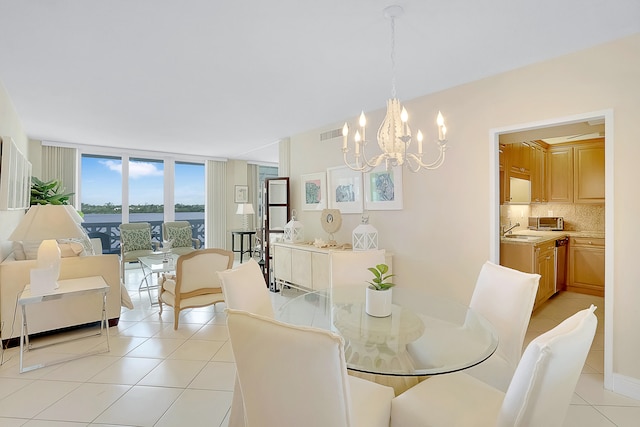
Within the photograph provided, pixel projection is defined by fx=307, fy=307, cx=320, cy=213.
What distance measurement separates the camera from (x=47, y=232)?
267 cm

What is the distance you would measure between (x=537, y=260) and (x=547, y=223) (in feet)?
5.81

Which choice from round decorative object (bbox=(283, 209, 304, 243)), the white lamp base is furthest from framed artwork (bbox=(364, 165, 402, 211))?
the white lamp base

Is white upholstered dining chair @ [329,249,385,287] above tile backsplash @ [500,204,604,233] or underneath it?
underneath

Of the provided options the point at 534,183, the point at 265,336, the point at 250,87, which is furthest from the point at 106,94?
the point at 534,183

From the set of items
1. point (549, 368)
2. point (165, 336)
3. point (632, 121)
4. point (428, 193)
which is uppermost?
point (632, 121)

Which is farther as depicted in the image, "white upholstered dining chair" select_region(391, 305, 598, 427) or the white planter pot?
the white planter pot

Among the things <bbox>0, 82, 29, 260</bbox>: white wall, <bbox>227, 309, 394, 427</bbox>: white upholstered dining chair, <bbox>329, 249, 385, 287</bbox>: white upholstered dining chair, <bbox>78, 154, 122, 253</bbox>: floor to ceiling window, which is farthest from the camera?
<bbox>78, 154, 122, 253</bbox>: floor to ceiling window

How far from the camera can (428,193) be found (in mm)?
3416

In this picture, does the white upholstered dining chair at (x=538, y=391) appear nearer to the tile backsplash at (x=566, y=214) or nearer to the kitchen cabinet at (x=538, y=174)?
the tile backsplash at (x=566, y=214)

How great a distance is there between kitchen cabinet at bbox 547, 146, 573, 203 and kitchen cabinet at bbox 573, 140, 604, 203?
74mm

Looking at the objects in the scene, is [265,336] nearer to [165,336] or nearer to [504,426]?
[504,426]

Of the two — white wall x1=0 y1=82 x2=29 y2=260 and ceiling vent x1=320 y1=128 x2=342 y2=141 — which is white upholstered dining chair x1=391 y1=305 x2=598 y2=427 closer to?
ceiling vent x1=320 y1=128 x2=342 y2=141

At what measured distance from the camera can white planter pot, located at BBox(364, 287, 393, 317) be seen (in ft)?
5.99

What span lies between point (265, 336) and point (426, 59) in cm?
253
